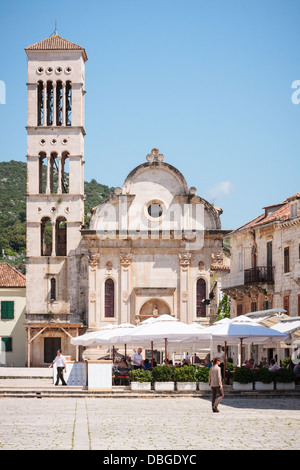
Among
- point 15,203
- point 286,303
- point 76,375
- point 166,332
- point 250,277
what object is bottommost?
point 76,375

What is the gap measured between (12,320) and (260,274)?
2158 centimetres

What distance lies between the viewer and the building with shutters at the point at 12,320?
60.0 meters

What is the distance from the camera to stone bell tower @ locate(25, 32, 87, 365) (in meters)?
56.7

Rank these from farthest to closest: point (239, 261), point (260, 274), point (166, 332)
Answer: point (239, 261)
point (260, 274)
point (166, 332)

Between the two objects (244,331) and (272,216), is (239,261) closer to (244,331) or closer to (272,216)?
(272,216)

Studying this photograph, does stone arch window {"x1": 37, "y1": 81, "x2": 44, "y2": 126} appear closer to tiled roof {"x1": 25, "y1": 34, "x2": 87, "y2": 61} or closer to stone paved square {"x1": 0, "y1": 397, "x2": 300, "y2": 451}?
tiled roof {"x1": 25, "y1": 34, "x2": 87, "y2": 61}

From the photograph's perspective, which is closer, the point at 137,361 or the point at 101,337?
the point at 137,361

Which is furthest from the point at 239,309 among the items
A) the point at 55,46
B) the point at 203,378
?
the point at 203,378

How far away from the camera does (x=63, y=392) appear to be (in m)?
28.9

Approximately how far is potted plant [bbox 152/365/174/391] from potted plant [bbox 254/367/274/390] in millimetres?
2762

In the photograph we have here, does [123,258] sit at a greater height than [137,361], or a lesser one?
greater

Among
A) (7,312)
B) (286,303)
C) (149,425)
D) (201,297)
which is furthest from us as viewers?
(7,312)

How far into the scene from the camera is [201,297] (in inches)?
2239

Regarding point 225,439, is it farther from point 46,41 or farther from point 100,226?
point 46,41
